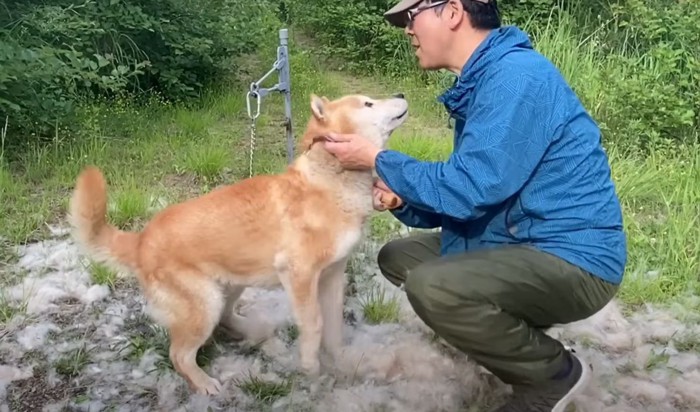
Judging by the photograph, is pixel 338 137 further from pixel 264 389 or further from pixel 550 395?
pixel 550 395

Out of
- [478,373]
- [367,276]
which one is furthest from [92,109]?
[478,373]

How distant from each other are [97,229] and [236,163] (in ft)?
8.84

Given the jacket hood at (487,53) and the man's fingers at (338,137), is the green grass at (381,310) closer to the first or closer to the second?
the man's fingers at (338,137)

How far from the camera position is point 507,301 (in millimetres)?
2758

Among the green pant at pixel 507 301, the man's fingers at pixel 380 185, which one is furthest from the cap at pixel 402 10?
the green pant at pixel 507 301

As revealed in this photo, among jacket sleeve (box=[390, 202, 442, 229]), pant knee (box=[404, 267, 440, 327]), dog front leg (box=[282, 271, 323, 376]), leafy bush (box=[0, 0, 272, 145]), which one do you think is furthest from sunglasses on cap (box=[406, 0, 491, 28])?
leafy bush (box=[0, 0, 272, 145])

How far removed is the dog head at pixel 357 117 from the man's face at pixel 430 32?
1.41 ft

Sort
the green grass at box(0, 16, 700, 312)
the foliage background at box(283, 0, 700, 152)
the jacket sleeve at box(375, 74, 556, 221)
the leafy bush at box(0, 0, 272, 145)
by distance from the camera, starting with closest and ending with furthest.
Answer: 1. the jacket sleeve at box(375, 74, 556, 221)
2. the green grass at box(0, 16, 700, 312)
3. the leafy bush at box(0, 0, 272, 145)
4. the foliage background at box(283, 0, 700, 152)

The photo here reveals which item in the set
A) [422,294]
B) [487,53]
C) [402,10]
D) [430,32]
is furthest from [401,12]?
[422,294]

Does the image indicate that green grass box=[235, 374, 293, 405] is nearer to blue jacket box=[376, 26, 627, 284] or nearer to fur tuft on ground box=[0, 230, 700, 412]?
fur tuft on ground box=[0, 230, 700, 412]

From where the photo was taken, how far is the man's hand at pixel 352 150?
10.00ft

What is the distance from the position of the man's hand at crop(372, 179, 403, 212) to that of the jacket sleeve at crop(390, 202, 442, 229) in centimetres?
5

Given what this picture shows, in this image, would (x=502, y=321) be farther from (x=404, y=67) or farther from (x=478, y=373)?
(x=404, y=67)

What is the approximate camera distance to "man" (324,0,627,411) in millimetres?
2605
